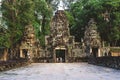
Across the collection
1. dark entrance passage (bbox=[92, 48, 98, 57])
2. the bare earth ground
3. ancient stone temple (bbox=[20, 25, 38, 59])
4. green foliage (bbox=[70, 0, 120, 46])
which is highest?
green foliage (bbox=[70, 0, 120, 46])

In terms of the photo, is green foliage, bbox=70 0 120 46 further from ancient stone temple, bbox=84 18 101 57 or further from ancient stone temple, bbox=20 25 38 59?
ancient stone temple, bbox=20 25 38 59

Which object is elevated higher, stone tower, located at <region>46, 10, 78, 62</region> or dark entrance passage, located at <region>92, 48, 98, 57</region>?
stone tower, located at <region>46, 10, 78, 62</region>

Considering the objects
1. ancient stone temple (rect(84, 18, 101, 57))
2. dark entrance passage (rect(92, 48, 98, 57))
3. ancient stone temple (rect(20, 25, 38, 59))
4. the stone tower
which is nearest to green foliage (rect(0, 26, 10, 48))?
ancient stone temple (rect(20, 25, 38, 59))

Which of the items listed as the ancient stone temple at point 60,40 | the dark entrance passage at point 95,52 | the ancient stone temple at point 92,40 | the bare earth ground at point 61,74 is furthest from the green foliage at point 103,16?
the bare earth ground at point 61,74

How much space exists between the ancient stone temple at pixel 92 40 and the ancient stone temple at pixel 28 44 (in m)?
7.87

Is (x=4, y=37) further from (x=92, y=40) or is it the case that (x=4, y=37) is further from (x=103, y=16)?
(x=103, y=16)

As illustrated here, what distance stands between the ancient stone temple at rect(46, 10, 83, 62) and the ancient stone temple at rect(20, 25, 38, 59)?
2.19m

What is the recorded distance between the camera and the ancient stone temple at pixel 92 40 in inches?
2105

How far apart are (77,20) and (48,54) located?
1072 centimetres

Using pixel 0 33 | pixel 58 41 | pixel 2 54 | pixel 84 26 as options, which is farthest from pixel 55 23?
pixel 0 33

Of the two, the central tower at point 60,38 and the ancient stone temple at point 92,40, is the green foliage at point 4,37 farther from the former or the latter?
the ancient stone temple at point 92,40

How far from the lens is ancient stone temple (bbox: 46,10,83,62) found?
53906mm

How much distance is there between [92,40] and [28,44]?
383 inches

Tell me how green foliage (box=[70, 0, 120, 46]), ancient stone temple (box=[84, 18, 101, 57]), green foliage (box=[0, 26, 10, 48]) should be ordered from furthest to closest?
1. green foliage (box=[70, 0, 120, 46])
2. ancient stone temple (box=[84, 18, 101, 57])
3. green foliage (box=[0, 26, 10, 48])
